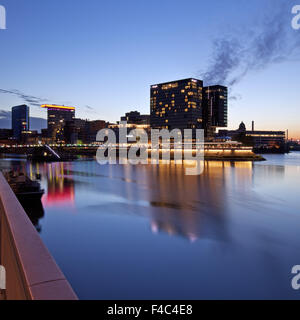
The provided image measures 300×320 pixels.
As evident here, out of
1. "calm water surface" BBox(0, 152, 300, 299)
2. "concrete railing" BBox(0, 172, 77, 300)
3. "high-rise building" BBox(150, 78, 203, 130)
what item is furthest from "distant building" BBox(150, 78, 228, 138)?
"concrete railing" BBox(0, 172, 77, 300)

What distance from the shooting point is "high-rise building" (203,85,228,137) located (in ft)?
591

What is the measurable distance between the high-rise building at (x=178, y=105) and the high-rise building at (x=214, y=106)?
22.4 m

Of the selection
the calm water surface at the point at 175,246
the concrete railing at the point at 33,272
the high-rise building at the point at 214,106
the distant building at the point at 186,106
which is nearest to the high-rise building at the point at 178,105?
the distant building at the point at 186,106

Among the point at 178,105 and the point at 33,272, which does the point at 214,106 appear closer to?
the point at 178,105

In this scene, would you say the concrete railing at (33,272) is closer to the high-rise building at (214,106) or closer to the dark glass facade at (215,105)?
the high-rise building at (214,106)

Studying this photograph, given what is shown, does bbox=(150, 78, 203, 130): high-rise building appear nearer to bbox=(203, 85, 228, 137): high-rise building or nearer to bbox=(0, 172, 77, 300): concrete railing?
bbox=(203, 85, 228, 137): high-rise building

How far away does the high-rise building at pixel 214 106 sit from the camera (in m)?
180

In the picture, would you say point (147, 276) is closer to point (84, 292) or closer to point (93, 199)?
point (84, 292)

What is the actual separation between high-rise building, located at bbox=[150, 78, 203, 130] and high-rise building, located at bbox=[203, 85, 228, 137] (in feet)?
73.5

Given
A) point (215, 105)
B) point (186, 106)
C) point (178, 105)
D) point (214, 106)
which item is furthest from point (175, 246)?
point (215, 105)

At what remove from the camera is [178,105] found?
157125mm

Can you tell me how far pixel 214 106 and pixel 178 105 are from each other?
37743mm
